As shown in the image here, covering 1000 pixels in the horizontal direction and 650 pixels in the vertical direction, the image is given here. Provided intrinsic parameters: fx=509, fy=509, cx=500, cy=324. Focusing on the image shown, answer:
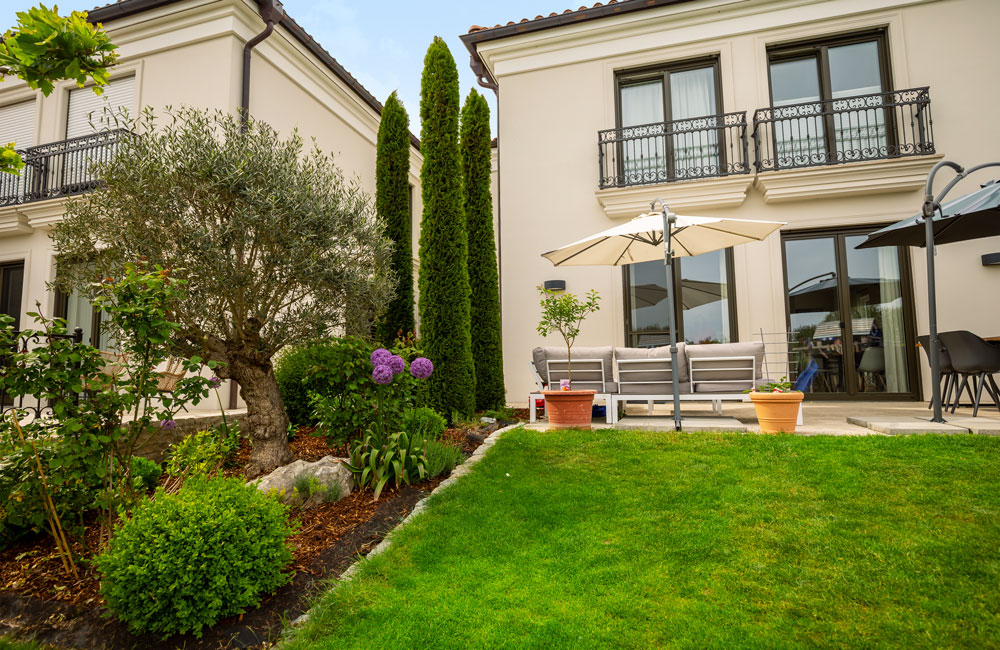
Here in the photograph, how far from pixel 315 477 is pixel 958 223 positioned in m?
6.81

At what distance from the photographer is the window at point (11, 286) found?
905cm

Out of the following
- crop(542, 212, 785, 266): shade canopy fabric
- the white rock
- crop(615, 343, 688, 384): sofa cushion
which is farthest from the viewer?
crop(615, 343, 688, 384): sofa cushion

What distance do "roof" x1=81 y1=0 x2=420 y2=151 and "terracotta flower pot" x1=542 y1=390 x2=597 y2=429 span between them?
23.6 ft

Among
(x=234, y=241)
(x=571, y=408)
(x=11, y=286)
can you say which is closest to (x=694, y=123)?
(x=571, y=408)

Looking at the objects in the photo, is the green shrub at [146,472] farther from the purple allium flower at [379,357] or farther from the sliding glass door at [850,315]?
the sliding glass door at [850,315]

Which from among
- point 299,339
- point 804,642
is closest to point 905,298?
point 804,642

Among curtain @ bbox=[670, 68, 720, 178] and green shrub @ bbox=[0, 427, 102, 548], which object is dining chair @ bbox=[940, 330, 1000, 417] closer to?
curtain @ bbox=[670, 68, 720, 178]

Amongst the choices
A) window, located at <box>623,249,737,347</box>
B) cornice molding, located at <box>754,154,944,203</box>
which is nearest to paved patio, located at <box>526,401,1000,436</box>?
window, located at <box>623,249,737,347</box>

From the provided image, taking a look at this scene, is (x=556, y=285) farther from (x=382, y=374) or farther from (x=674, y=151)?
(x=382, y=374)

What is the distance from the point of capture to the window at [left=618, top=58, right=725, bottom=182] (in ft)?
27.6

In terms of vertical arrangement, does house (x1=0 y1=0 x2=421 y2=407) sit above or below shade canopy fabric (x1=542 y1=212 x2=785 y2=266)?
above

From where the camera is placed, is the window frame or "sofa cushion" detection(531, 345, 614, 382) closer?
"sofa cushion" detection(531, 345, 614, 382)

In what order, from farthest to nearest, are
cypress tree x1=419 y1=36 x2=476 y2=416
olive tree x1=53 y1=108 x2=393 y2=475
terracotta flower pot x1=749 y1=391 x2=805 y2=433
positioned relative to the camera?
cypress tree x1=419 y1=36 x2=476 y2=416
terracotta flower pot x1=749 y1=391 x2=805 y2=433
olive tree x1=53 y1=108 x2=393 y2=475

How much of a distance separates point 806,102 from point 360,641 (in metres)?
9.39
